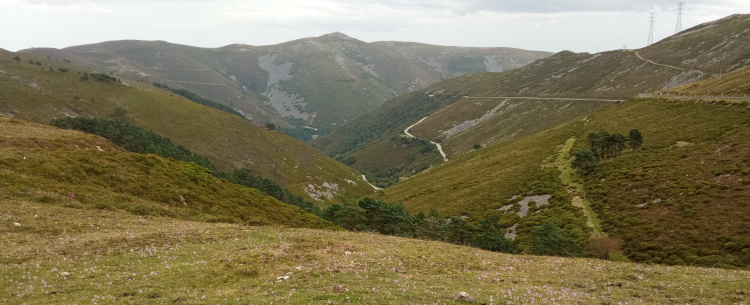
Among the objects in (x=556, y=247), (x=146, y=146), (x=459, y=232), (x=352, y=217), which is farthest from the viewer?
(x=146, y=146)

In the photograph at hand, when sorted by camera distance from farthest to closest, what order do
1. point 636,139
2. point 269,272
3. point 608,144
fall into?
point 608,144, point 636,139, point 269,272

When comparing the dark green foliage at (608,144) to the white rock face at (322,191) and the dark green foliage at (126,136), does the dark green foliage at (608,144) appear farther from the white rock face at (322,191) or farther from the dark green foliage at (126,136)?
the dark green foliage at (126,136)

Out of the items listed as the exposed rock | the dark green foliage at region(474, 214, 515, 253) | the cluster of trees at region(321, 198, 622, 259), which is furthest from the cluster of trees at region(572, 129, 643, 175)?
the exposed rock

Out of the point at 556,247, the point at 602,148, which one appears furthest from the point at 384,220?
the point at 602,148

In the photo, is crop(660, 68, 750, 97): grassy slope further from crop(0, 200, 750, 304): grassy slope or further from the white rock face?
the white rock face

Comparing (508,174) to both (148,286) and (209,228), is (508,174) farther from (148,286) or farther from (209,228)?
(148,286)

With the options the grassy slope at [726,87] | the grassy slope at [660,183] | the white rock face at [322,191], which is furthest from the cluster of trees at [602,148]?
the white rock face at [322,191]

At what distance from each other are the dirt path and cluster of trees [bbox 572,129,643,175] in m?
3.12

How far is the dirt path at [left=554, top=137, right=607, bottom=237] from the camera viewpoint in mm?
64787

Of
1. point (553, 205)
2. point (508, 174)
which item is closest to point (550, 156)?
point (508, 174)

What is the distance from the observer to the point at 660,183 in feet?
225

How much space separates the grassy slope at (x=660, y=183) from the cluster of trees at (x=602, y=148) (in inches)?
105

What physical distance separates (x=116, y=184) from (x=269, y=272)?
28830 mm

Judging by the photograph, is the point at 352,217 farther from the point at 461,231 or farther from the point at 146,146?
the point at 146,146
